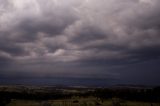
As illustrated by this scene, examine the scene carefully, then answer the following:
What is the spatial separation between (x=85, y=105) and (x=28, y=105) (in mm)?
37756

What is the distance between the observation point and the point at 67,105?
175000 millimetres

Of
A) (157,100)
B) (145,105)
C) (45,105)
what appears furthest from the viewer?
(157,100)

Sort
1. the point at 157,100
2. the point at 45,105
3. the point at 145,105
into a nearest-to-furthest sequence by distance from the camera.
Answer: the point at 45,105 → the point at 145,105 → the point at 157,100

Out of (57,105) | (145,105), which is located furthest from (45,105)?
(145,105)

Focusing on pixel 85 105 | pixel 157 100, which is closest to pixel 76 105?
pixel 85 105

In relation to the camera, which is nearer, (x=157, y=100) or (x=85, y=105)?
(x=85, y=105)

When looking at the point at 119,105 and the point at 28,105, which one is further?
the point at 28,105

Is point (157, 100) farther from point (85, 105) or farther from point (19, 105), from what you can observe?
point (19, 105)

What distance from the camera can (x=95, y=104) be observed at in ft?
567

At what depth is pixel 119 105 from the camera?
162 meters

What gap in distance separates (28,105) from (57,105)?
19.7 metres

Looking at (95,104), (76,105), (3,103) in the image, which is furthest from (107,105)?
(3,103)

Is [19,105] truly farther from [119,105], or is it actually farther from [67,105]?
[119,105]

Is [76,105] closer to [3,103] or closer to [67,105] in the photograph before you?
[67,105]
